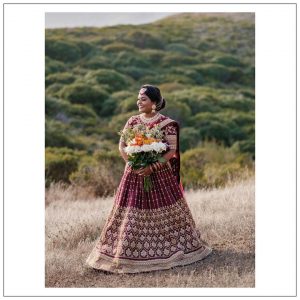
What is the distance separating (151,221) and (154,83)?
20.0 metres

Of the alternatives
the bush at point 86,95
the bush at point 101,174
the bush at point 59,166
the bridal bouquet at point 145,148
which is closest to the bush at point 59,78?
the bush at point 86,95

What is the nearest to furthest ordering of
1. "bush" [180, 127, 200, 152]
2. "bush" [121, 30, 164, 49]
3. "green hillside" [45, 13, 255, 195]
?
"green hillside" [45, 13, 255, 195]
"bush" [180, 127, 200, 152]
"bush" [121, 30, 164, 49]

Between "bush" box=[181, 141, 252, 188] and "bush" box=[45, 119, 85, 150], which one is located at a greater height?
"bush" box=[45, 119, 85, 150]

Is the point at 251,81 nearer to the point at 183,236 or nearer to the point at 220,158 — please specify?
the point at 220,158

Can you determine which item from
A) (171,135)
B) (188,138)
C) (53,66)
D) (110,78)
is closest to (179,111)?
(188,138)

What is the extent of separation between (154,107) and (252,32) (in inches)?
972

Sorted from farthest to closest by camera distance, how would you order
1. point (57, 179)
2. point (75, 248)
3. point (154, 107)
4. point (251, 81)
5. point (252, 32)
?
1. point (252, 32)
2. point (251, 81)
3. point (57, 179)
4. point (75, 248)
5. point (154, 107)

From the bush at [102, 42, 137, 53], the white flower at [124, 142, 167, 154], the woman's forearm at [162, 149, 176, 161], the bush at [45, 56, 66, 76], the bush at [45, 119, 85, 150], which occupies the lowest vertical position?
the woman's forearm at [162, 149, 176, 161]

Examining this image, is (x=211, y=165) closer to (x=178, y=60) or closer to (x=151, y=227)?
(x=151, y=227)

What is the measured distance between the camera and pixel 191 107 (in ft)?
81.3

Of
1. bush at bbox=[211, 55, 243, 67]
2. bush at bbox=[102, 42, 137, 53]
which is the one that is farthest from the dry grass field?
bush at bbox=[102, 42, 137, 53]

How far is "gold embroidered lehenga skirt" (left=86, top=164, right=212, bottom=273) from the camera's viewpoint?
23.4ft

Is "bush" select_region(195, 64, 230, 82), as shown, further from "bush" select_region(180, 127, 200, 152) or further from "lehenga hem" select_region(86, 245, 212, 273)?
"lehenga hem" select_region(86, 245, 212, 273)
